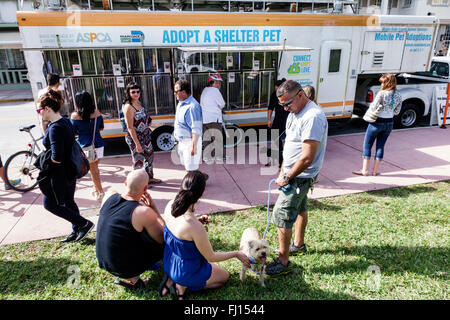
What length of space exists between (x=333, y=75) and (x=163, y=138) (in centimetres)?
465

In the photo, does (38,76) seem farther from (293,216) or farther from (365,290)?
(365,290)

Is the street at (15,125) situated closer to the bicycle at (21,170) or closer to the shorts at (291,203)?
the bicycle at (21,170)

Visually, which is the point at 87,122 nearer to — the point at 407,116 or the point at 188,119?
the point at 188,119

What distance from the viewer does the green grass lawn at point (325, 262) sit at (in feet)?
10.1

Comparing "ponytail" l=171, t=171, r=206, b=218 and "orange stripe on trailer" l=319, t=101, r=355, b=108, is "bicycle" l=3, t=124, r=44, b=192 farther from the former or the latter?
"orange stripe on trailer" l=319, t=101, r=355, b=108

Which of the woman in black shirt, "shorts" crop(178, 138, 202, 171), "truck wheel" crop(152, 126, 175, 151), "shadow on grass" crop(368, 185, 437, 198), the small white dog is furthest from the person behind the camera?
"truck wheel" crop(152, 126, 175, 151)

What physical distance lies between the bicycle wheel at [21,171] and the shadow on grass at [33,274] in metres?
2.14

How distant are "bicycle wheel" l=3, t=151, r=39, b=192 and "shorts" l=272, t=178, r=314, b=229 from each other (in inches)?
171

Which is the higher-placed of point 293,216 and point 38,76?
point 38,76

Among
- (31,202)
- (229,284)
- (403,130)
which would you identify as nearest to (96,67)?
(31,202)

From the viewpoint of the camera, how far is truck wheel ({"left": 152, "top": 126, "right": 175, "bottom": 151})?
7.09m

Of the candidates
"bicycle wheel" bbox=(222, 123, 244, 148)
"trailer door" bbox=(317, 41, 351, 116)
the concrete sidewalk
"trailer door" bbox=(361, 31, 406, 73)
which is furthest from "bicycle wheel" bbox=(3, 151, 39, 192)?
"trailer door" bbox=(361, 31, 406, 73)

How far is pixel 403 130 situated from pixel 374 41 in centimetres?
265

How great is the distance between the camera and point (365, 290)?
10.1 ft
